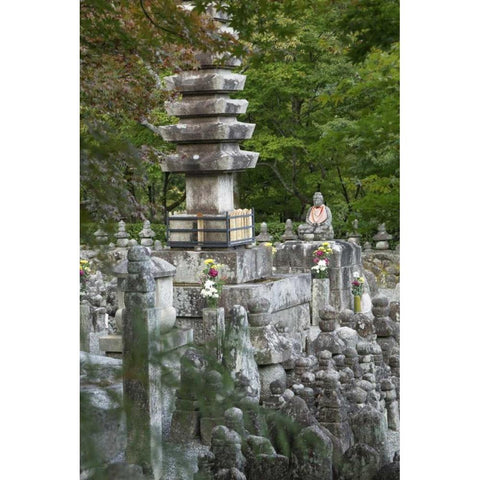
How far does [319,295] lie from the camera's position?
248 inches

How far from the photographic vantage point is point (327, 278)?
21.5 ft

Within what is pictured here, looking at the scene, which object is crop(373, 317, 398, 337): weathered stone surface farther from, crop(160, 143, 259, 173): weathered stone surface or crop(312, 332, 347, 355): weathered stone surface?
crop(160, 143, 259, 173): weathered stone surface

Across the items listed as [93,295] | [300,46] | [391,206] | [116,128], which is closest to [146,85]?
[116,128]

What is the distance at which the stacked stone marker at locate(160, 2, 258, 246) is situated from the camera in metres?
5.50

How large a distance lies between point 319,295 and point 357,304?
300mm

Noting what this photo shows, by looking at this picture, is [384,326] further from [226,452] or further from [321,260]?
[226,452]

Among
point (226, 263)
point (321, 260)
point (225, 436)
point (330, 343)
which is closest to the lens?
point (225, 436)

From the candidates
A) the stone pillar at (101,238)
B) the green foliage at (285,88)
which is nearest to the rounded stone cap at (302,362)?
the green foliage at (285,88)

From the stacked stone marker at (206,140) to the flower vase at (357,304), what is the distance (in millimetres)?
1256

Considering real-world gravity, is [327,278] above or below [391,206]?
below

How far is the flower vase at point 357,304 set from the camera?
20.6ft

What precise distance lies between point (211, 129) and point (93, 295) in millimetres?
1463

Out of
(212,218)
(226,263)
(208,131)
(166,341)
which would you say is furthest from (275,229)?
(166,341)
